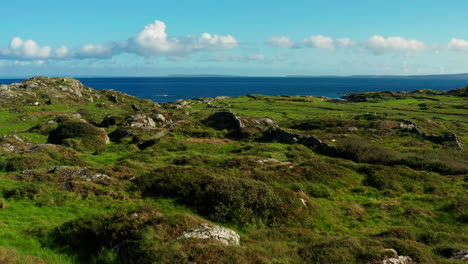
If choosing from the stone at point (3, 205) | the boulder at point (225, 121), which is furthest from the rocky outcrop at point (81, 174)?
the boulder at point (225, 121)

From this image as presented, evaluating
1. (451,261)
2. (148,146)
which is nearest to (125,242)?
(451,261)

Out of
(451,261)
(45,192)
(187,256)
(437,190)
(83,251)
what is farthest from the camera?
(437,190)

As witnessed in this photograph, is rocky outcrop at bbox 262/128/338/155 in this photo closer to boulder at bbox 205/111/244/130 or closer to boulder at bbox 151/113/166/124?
boulder at bbox 205/111/244/130

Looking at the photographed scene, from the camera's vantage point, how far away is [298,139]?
173 feet

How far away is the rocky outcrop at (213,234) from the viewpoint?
14.4 metres

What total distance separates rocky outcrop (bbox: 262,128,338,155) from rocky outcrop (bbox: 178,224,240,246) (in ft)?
116

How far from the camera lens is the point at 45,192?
71.7 feet

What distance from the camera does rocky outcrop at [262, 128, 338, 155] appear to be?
48.1 meters

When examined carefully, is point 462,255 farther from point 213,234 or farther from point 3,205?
point 3,205

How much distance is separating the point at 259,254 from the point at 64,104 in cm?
11055

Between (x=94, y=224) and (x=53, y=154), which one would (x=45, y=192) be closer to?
(x=94, y=224)

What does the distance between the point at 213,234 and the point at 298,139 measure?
131ft

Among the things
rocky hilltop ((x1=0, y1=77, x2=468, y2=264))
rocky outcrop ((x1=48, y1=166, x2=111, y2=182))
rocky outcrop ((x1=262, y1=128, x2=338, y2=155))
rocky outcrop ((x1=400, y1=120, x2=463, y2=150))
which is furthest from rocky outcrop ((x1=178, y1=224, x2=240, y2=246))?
rocky outcrop ((x1=400, y1=120, x2=463, y2=150))

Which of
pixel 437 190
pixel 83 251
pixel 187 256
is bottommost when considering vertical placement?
pixel 437 190
